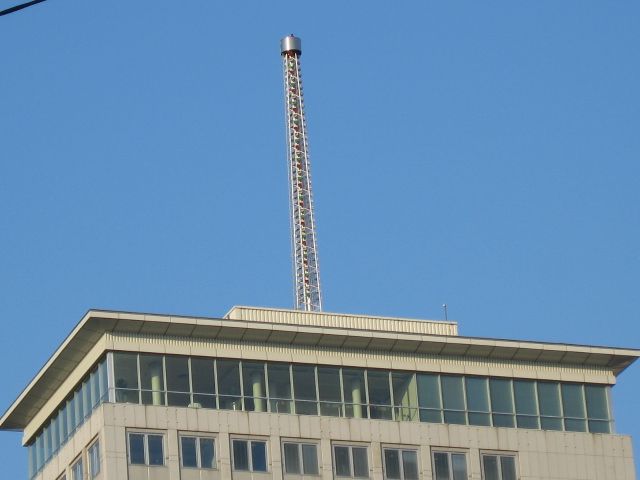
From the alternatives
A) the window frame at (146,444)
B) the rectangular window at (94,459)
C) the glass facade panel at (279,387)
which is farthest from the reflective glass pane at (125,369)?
the glass facade panel at (279,387)

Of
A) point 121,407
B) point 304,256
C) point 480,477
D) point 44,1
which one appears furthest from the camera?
point 304,256

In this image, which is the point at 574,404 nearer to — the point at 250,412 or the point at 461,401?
the point at 461,401

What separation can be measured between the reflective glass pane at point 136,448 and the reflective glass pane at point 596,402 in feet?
79.4

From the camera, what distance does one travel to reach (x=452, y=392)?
282ft

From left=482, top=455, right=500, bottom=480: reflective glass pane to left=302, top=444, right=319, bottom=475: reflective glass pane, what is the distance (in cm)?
896

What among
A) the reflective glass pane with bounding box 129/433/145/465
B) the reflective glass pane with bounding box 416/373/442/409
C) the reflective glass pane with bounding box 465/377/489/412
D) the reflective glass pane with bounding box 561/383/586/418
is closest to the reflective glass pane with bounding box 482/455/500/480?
the reflective glass pane with bounding box 465/377/489/412

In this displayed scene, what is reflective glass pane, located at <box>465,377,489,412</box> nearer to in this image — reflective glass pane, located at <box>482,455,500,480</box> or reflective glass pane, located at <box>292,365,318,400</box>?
reflective glass pane, located at <box>482,455,500,480</box>

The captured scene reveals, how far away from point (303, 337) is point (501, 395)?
11109mm

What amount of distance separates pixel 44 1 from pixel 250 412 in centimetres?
4652

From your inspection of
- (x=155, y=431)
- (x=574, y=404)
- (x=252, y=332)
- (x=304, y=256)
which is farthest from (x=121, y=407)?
(x=304, y=256)

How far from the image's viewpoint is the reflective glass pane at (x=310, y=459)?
267ft

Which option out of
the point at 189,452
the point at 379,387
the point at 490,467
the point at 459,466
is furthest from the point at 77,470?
the point at 490,467

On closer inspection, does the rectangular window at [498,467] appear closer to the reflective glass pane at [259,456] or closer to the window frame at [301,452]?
the window frame at [301,452]

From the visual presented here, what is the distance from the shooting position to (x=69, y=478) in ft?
274
